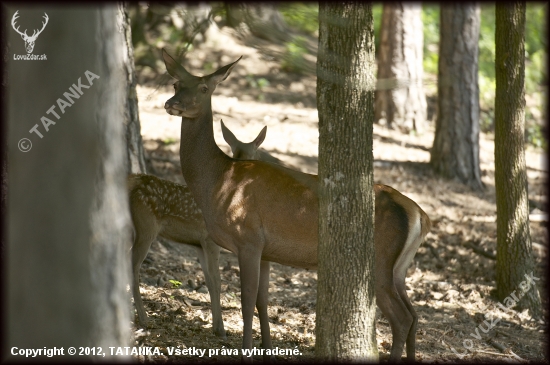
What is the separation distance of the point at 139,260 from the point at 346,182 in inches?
105

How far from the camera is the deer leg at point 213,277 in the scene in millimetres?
6547

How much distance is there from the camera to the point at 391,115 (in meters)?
13.5

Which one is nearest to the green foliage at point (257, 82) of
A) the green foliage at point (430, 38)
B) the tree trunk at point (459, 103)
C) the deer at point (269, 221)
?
the tree trunk at point (459, 103)

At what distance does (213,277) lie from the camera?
22.3ft

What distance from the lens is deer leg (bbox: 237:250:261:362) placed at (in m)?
5.87

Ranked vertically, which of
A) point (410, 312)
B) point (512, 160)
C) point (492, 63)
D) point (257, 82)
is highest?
point (492, 63)

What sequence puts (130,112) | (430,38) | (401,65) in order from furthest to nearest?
(430,38) < (401,65) < (130,112)

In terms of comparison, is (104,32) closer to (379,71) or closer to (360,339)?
(360,339)

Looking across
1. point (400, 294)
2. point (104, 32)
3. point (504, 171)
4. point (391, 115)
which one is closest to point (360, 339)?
point (400, 294)

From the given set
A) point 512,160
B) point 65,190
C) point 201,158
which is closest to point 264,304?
point 201,158

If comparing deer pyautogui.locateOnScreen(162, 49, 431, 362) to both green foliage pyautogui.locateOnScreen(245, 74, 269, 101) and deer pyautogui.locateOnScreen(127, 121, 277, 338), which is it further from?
green foliage pyautogui.locateOnScreen(245, 74, 269, 101)

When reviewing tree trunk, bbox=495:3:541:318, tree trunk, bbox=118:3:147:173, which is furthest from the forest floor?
tree trunk, bbox=118:3:147:173

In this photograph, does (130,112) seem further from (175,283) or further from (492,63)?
(492,63)

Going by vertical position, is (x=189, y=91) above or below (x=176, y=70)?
below
